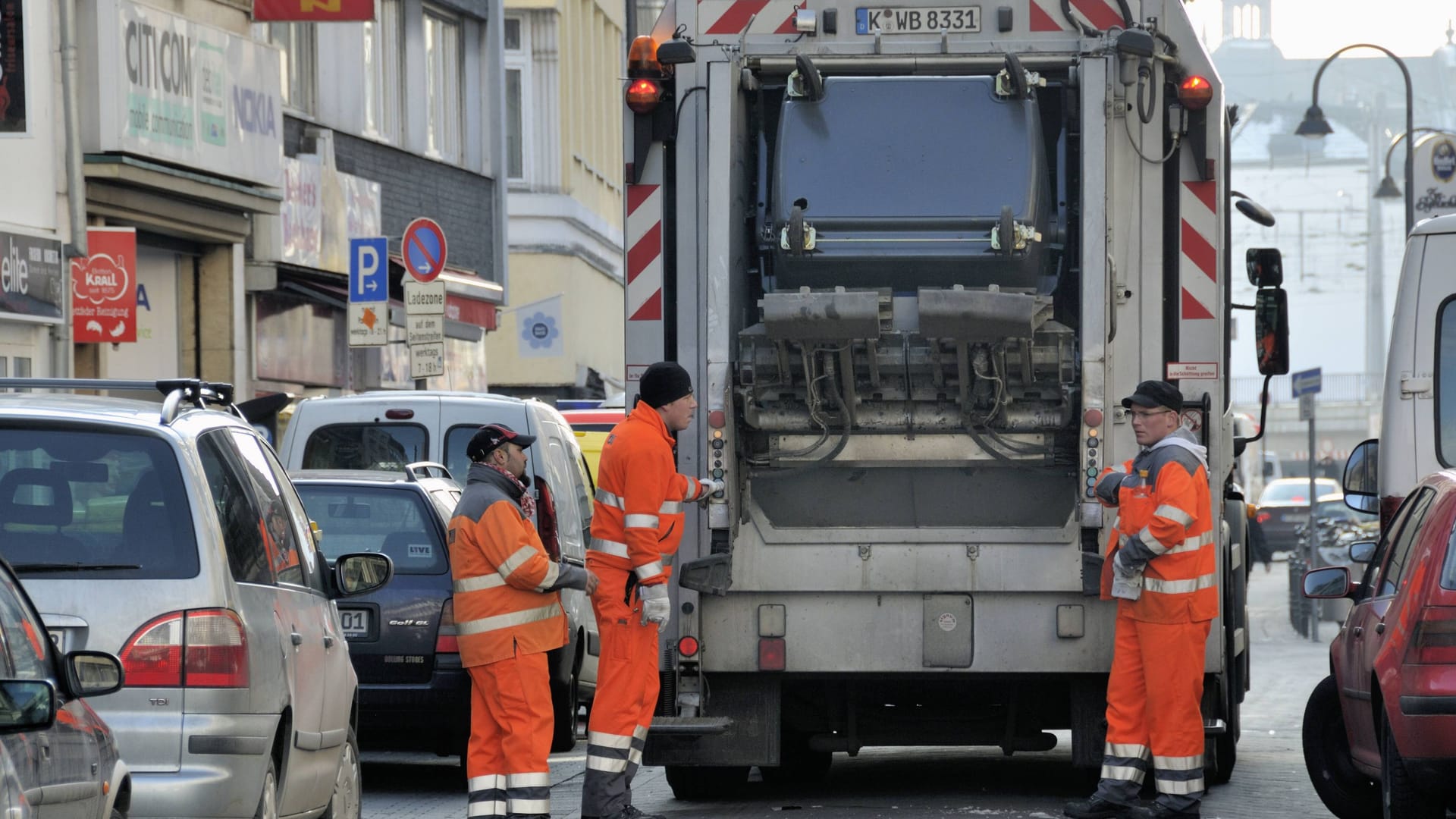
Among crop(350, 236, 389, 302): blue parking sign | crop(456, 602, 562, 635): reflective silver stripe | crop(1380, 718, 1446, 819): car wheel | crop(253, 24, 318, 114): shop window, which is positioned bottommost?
crop(1380, 718, 1446, 819): car wheel

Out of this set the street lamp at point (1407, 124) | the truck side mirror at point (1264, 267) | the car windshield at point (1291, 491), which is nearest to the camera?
the truck side mirror at point (1264, 267)

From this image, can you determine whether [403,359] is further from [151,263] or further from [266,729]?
[266,729]

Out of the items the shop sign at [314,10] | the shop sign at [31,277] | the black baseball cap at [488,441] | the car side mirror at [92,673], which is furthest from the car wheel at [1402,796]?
the shop sign at [314,10]

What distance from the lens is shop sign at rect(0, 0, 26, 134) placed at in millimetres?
17141

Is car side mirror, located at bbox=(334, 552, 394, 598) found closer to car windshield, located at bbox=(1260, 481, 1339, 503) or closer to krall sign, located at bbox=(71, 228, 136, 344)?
krall sign, located at bbox=(71, 228, 136, 344)

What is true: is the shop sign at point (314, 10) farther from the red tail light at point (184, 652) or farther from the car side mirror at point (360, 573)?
the red tail light at point (184, 652)

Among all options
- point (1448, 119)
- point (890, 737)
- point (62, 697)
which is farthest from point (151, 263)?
point (1448, 119)

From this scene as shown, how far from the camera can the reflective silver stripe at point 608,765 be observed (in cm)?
905

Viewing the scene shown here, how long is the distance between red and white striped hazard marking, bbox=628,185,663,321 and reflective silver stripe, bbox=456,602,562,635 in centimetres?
142

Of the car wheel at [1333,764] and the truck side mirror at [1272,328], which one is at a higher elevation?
the truck side mirror at [1272,328]

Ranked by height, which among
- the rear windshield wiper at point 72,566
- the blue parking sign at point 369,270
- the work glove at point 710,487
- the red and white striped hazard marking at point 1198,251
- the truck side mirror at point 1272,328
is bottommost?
the rear windshield wiper at point 72,566

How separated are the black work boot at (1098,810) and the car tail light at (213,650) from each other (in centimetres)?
417

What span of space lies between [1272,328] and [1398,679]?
3544mm

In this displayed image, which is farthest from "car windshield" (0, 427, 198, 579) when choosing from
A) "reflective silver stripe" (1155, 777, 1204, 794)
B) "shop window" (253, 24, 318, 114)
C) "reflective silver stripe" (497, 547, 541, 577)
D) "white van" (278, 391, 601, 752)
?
Result: "shop window" (253, 24, 318, 114)
